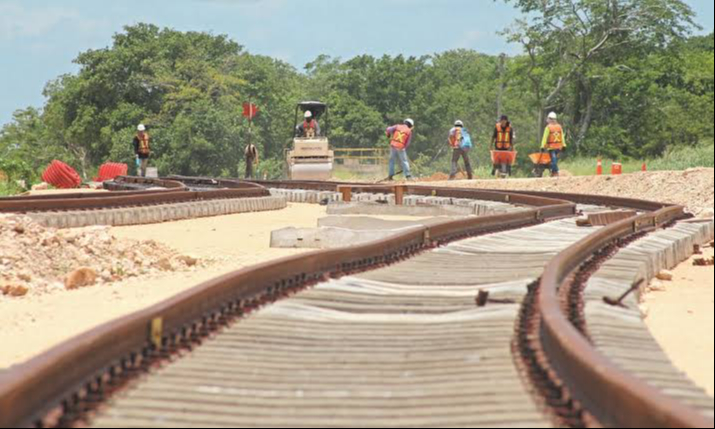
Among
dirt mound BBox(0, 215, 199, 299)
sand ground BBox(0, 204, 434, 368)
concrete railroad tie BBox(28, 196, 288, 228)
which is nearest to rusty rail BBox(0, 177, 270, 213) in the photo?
concrete railroad tie BBox(28, 196, 288, 228)

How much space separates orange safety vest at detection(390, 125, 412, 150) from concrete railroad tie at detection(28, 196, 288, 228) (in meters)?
6.82

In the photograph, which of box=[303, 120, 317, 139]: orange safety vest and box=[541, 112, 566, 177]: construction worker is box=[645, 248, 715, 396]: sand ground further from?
box=[303, 120, 317, 139]: orange safety vest

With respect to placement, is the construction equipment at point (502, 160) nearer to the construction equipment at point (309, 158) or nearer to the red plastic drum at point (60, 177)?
the construction equipment at point (309, 158)

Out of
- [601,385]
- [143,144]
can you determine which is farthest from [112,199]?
[601,385]

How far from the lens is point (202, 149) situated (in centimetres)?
5775

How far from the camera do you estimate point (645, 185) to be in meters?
23.7

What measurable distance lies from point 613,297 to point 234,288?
263 centimetres

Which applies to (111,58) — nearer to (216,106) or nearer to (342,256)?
(216,106)

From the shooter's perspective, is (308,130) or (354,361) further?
(308,130)

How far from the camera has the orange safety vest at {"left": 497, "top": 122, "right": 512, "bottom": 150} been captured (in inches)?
1206

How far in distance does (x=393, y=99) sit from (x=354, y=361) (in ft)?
253

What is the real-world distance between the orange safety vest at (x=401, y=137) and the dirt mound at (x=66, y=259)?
1706 cm

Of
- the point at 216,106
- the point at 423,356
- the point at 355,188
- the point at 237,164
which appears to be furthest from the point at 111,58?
the point at 423,356

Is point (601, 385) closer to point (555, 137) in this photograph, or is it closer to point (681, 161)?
point (681, 161)
